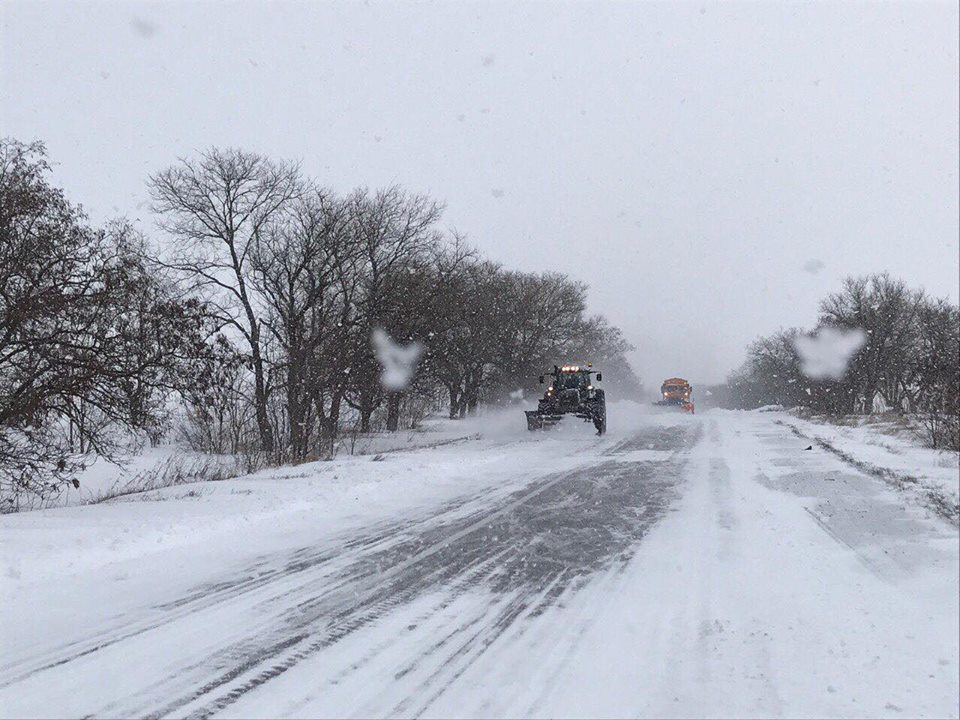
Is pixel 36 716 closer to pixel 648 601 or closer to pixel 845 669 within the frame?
pixel 648 601

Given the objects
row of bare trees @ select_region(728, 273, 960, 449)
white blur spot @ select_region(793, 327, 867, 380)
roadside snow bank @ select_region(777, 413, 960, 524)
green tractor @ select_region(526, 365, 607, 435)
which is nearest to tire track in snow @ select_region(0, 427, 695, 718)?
roadside snow bank @ select_region(777, 413, 960, 524)

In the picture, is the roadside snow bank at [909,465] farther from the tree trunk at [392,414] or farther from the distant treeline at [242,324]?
the tree trunk at [392,414]

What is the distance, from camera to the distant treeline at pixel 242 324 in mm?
10062

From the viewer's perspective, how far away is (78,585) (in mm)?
5570

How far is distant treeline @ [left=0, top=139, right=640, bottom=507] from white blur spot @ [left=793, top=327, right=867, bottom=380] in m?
16.9

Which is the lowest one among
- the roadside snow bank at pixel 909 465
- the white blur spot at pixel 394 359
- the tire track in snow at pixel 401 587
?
the roadside snow bank at pixel 909 465

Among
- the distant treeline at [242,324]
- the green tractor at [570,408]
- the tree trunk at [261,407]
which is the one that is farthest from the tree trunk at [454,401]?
the tree trunk at [261,407]

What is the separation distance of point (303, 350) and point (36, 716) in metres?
16.2

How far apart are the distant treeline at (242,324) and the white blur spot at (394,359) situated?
431 millimetres

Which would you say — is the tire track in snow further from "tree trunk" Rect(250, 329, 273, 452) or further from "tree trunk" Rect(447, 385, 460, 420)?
"tree trunk" Rect(447, 385, 460, 420)

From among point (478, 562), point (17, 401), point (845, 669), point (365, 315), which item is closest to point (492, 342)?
point (365, 315)

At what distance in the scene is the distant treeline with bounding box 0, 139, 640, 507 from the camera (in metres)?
10.1

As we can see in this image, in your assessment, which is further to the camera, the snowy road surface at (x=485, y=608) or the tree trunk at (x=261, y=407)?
the tree trunk at (x=261, y=407)

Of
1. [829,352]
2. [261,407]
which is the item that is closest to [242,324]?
[261,407]
